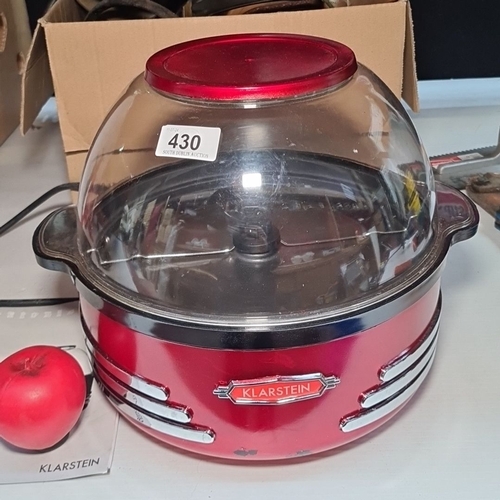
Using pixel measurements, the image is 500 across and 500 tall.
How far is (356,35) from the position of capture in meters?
0.78

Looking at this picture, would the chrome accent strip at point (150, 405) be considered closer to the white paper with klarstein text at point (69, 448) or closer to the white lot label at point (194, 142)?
the white paper with klarstein text at point (69, 448)

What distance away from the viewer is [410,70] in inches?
32.0

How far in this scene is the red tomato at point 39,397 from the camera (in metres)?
0.47

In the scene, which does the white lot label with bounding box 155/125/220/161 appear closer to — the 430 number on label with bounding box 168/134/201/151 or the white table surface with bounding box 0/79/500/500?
the 430 number on label with bounding box 168/134/201/151

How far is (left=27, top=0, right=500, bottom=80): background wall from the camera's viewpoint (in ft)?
3.91

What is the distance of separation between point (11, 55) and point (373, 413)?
3.14 feet

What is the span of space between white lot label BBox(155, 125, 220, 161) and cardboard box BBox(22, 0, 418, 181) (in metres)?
0.29

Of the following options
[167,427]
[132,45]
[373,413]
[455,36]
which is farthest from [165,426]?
[455,36]

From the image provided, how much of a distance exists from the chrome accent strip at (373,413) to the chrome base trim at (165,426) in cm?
10

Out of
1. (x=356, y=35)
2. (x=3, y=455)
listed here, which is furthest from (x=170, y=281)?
(x=356, y=35)

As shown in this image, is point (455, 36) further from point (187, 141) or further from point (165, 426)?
point (165, 426)

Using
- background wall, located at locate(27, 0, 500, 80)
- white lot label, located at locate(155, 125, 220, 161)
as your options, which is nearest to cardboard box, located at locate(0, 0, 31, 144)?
background wall, located at locate(27, 0, 500, 80)

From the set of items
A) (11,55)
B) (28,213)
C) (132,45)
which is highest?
Result: (132,45)

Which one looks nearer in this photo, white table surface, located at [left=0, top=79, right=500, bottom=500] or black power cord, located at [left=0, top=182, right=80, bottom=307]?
white table surface, located at [left=0, top=79, right=500, bottom=500]
